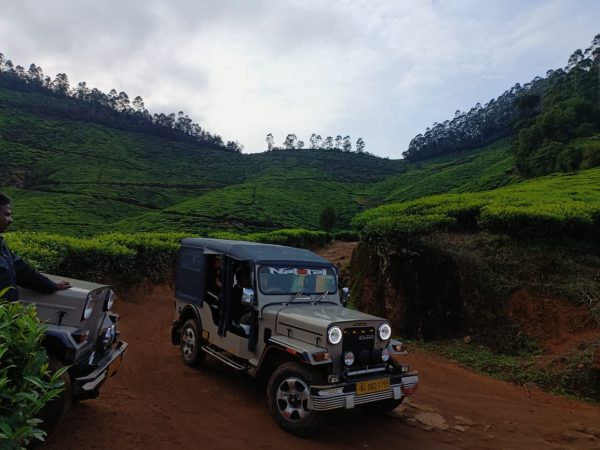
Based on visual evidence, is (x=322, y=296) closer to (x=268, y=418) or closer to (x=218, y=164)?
(x=268, y=418)

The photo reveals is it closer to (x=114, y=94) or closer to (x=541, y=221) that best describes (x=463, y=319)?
(x=541, y=221)

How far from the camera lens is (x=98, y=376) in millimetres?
4473

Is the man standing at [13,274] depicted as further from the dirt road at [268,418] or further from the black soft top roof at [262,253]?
the black soft top roof at [262,253]

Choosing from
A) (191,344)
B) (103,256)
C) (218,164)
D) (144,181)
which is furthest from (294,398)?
(218,164)

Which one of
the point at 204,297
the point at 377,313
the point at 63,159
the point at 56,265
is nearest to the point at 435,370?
the point at 377,313

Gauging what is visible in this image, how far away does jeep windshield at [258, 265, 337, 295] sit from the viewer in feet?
20.0

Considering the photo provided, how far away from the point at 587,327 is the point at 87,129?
73807 mm

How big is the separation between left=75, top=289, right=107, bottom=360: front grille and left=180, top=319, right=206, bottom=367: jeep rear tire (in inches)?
90.7

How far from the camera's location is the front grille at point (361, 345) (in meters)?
5.11

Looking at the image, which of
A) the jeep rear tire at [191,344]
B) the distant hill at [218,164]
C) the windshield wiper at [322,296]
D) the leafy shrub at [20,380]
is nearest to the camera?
the leafy shrub at [20,380]

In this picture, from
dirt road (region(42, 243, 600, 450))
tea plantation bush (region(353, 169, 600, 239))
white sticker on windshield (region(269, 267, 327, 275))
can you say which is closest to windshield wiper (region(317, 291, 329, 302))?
white sticker on windshield (region(269, 267, 327, 275))

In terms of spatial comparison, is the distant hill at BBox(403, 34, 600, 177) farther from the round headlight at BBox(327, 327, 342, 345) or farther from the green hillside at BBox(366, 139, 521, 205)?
the round headlight at BBox(327, 327, 342, 345)

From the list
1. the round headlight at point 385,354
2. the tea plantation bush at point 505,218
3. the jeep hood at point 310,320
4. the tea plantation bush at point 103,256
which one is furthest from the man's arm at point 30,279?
the tea plantation bush at point 505,218

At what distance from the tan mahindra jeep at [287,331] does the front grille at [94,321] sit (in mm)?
1759
